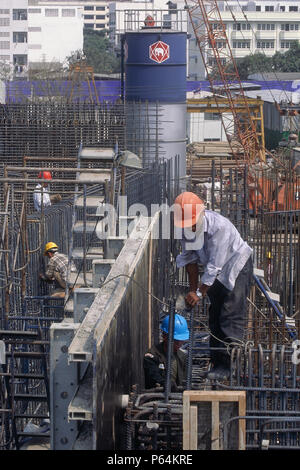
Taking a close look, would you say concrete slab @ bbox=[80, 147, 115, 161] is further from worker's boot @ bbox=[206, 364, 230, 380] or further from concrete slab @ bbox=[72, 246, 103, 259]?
worker's boot @ bbox=[206, 364, 230, 380]

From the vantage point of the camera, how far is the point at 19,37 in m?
117

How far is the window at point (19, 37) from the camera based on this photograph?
117 metres

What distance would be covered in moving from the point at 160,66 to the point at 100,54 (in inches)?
3860

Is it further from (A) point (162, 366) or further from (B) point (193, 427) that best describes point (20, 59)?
(B) point (193, 427)

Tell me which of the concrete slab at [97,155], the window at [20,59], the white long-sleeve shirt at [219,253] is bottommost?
the white long-sleeve shirt at [219,253]

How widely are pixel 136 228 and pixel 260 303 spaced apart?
356 centimetres

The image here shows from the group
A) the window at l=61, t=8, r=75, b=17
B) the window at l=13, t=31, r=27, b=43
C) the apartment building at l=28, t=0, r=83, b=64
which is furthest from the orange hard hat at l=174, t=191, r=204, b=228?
the window at l=61, t=8, r=75, b=17

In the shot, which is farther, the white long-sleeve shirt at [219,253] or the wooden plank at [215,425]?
the white long-sleeve shirt at [219,253]

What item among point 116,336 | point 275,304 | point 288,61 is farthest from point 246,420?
point 288,61

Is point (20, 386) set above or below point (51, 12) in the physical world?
below

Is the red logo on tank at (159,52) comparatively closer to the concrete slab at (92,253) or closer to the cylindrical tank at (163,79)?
the cylindrical tank at (163,79)

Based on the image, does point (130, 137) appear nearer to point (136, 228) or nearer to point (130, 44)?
point (130, 44)

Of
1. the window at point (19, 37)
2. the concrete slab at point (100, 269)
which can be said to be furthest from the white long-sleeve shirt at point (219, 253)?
the window at point (19, 37)

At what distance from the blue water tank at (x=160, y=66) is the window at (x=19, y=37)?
96156mm
